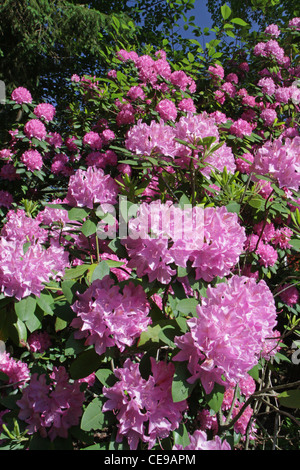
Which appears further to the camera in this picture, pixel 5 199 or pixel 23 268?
pixel 5 199

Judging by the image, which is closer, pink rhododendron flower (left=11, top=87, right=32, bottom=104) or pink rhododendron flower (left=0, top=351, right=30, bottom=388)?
pink rhododendron flower (left=0, top=351, right=30, bottom=388)

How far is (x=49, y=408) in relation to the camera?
3.63 ft

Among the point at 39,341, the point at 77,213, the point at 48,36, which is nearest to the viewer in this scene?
the point at 77,213

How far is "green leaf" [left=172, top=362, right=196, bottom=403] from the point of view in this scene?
0.86 meters

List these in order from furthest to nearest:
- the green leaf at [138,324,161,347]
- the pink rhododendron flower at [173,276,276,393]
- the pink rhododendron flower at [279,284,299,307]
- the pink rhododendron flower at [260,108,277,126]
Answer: the pink rhododendron flower at [260,108,277,126] < the pink rhododendron flower at [279,284,299,307] < the green leaf at [138,324,161,347] < the pink rhododendron flower at [173,276,276,393]

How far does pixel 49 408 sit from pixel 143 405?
0.36 m

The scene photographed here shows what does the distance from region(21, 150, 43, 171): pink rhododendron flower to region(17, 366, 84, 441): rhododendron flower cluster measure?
246 cm

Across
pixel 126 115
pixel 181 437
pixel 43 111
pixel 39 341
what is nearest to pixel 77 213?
pixel 181 437

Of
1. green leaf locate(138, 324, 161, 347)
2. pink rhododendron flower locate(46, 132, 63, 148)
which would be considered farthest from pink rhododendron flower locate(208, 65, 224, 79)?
green leaf locate(138, 324, 161, 347)

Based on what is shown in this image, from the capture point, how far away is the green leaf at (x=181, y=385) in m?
0.86

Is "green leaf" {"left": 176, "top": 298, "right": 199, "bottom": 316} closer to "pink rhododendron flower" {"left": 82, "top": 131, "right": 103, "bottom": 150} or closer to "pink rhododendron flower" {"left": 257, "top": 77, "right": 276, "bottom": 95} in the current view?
"pink rhododendron flower" {"left": 82, "top": 131, "right": 103, "bottom": 150}

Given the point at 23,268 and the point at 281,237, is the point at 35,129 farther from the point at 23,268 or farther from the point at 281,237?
the point at 23,268

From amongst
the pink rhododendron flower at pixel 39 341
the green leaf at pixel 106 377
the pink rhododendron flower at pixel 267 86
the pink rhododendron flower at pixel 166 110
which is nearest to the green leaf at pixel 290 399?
the green leaf at pixel 106 377
